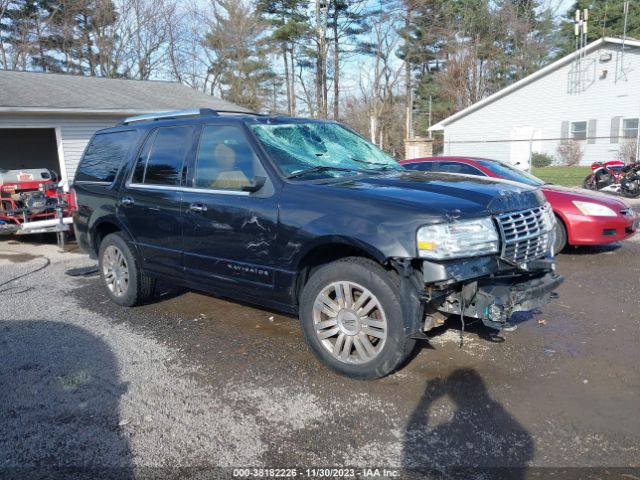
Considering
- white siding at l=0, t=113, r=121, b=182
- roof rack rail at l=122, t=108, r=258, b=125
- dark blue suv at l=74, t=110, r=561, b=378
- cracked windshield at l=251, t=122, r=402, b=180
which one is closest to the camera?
dark blue suv at l=74, t=110, r=561, b=378

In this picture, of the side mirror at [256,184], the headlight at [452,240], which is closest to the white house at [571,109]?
the side mirror at [256,184]

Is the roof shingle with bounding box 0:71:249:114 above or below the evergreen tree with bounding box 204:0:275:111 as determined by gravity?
below

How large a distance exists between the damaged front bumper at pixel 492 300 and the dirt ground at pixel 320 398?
20.9 inches

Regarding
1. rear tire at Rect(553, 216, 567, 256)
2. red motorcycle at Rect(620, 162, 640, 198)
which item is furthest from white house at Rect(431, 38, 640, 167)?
rear tire at Rect(553, 216, 567, 256)

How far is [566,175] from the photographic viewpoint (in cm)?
2230

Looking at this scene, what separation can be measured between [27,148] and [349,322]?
Answer: 19971 mm

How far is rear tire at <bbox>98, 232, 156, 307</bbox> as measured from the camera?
5535 mm

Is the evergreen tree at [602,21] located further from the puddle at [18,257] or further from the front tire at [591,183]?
the puddle at [18,257]

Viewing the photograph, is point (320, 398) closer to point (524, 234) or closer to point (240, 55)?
point (524, 234)

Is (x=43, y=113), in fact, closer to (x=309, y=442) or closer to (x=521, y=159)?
(x=309, y=442)

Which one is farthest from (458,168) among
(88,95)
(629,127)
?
(629,127)

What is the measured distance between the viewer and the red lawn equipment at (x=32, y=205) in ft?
31.8

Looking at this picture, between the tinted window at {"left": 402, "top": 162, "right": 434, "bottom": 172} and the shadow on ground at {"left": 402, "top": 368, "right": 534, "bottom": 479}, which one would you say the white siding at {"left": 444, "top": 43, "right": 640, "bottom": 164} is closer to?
the tinted window at {"left": 402, "top": 162, "right": 434, "bottom": 172}

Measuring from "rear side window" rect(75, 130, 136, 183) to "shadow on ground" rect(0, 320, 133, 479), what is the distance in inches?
68.2
